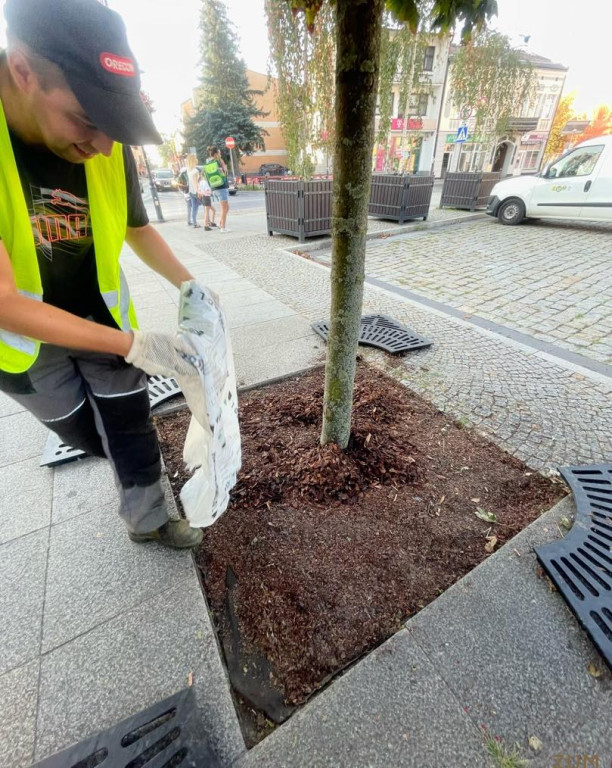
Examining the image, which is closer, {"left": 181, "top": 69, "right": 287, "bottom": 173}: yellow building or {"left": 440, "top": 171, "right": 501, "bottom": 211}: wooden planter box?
{"left": 440, "top": 171, "right": 501, "bottom": 211}: wooden planter box

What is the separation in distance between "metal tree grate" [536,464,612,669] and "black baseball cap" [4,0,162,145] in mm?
2215

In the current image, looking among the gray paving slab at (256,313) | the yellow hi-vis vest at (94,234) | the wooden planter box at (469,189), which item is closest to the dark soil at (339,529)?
the yellow hi-vis vest at (94,234)

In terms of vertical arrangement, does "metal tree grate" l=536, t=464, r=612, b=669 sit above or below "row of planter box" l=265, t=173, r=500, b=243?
below

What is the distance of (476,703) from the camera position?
1.23 meters

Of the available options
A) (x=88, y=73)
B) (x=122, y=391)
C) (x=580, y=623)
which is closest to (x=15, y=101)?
(x=88, y=73)

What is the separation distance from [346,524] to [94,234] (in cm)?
162

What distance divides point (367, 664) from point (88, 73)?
1960 mm

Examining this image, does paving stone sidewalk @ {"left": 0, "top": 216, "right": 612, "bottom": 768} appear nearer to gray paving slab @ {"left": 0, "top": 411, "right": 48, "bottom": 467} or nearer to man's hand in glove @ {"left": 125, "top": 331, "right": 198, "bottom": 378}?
gray paving slab @ {"left": 0, "top": 411, "right": 48, "bottom": 467}

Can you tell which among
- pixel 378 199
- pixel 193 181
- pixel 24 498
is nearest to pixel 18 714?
pixel 24 498

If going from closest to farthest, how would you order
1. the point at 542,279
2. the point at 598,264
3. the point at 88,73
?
the point at 88,73
the point at 542,279
the point at 598,264

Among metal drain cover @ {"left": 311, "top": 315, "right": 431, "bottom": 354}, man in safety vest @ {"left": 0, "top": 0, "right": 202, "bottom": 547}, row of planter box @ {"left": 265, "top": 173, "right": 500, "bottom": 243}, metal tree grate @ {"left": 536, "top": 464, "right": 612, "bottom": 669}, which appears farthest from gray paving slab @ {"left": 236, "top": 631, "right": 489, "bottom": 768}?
row of planter box @ {"left": 265, "top": 173, "right": 500, "bottom": 243}

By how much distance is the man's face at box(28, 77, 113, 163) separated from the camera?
99 cm

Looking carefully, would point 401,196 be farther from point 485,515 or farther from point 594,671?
point 594,671

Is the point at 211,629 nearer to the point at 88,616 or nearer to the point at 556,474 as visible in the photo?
the point at 88,616
